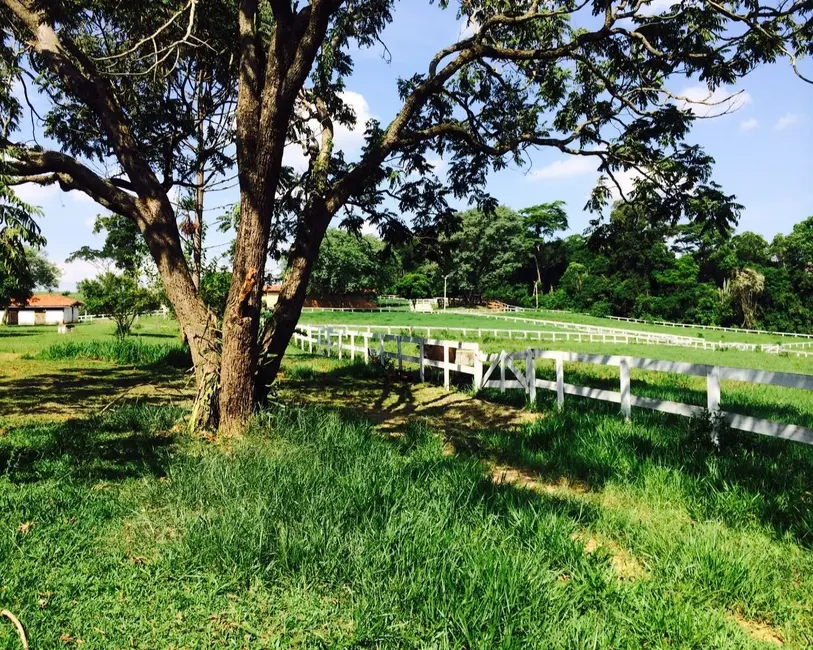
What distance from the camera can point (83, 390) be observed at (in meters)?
11.7

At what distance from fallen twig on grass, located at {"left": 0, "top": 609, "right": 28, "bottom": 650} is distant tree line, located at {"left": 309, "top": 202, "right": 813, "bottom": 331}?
4910 cm

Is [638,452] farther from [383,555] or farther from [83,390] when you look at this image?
[83,390]

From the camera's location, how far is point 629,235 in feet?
33.8

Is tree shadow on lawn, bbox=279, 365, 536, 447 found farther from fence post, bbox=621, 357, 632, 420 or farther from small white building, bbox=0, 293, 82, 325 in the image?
small white building, bbox=0, 293, 82, 325

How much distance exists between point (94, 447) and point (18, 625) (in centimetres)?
401

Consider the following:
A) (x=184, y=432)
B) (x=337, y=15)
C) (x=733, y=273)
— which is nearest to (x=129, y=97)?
(x=337, y=15)

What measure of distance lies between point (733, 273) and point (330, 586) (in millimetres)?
76029

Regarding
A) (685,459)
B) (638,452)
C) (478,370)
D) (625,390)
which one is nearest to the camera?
(685,459)

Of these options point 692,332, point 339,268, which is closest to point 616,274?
point 692,332

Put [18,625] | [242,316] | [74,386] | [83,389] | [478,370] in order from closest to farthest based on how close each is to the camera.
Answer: [18,625]
[242,316]
[83,389]
[478,370]
[74,386]

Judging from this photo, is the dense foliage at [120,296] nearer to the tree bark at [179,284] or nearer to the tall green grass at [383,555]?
the tree bark at [179,284]

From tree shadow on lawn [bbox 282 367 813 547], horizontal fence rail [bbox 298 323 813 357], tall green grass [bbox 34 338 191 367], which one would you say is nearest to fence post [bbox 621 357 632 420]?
tree shadow on lawn [bbox 282 367 813 547]

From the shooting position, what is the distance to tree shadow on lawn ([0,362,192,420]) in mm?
9406

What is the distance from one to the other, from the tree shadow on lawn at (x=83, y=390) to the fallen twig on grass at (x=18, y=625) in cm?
601
